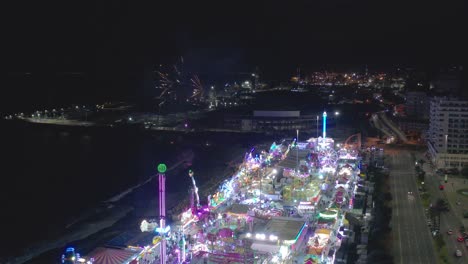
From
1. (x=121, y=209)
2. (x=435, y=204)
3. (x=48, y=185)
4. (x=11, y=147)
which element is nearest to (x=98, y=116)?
(x=11, y=147)

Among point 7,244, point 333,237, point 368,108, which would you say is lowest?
point 7,244

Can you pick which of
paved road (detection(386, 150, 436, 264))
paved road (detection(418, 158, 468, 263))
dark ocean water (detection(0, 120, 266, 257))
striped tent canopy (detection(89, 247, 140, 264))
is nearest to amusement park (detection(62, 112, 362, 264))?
striped tent canopy (detection(89, 247, 140, 264))

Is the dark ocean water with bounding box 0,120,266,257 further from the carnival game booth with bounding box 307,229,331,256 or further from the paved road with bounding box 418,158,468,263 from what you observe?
the paved road with bounding box 418,158,468,263

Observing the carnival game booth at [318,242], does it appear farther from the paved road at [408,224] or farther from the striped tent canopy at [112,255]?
the striped tent canopy at [112,255]

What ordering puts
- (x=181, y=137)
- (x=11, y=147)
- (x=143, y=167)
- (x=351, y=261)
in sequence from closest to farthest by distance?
(x=351, y=261) < (x=143, y=167) < (x=11, y=147) < (x=181, y=137)

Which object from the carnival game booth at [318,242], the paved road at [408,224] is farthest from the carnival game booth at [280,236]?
the paved road at [408,224]

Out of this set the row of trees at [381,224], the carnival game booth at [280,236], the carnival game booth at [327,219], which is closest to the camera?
the carnival game booth at [280,236]

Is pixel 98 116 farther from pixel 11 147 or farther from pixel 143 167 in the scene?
pixel 143 167
